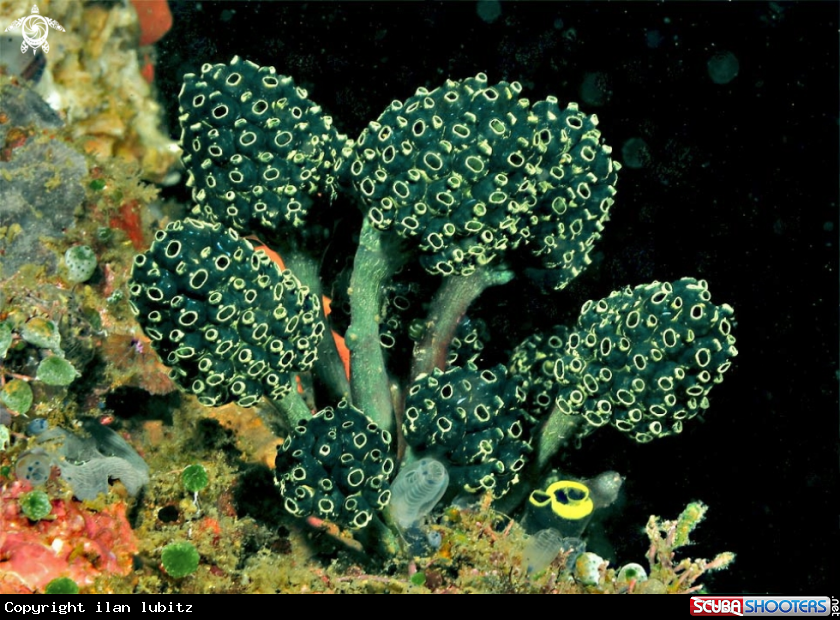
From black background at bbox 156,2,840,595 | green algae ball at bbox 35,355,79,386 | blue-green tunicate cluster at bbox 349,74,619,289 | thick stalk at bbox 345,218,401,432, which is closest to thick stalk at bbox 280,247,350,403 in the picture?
thick stalk at bbox 345,218,401,432

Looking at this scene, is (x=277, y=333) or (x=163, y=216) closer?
(x=277, y=333)

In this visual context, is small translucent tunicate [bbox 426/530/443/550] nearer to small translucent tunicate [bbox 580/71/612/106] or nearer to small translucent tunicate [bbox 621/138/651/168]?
small translucent tunicate [bbox 621/138/651/168]

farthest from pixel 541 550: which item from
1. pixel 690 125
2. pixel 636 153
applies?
pixel 690 125

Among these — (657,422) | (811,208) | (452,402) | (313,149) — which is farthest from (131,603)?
(811,208)

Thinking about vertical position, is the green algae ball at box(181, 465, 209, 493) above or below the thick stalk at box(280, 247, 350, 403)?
below

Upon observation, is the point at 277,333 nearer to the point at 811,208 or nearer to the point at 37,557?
the point at 37,557

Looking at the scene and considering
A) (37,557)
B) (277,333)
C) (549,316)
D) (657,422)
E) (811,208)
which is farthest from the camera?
(811,208)
